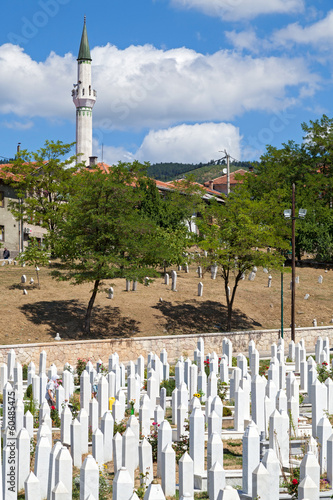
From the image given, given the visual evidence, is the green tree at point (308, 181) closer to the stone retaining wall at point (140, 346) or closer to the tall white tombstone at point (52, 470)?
the stone retaining wall at point (140, 346)

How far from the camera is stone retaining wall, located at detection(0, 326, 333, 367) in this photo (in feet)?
75.2

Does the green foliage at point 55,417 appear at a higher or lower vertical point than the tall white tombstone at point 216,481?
lower

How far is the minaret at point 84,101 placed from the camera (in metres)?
73.9

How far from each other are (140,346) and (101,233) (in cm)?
598

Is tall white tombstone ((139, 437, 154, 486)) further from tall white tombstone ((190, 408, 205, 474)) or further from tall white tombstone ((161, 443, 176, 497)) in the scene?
tall white tombstone ((190, 408, 205, 474))

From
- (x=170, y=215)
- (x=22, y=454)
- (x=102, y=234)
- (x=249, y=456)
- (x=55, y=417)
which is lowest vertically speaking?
(x=55, y=417)

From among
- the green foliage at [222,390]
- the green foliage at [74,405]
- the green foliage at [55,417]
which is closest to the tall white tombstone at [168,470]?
the green foliage at [74,405]

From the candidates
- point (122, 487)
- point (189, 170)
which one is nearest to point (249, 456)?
point (122, 487)

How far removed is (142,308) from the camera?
32406mm

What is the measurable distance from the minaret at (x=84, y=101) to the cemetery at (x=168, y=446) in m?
60.4

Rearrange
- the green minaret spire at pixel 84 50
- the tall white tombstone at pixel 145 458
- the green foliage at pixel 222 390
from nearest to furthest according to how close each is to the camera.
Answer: the tall white tombstone at pixel 145 458 → the green foliage at pixel 222 390 → the green minaret spire at pixel 84 50

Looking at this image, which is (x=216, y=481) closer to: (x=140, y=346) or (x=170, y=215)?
(x=140, y=346)

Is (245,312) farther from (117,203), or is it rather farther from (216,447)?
(216,447)

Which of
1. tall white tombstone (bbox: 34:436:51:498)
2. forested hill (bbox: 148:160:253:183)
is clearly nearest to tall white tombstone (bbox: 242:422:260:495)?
tall white tombstone (bbox: 34:436:51:498)
